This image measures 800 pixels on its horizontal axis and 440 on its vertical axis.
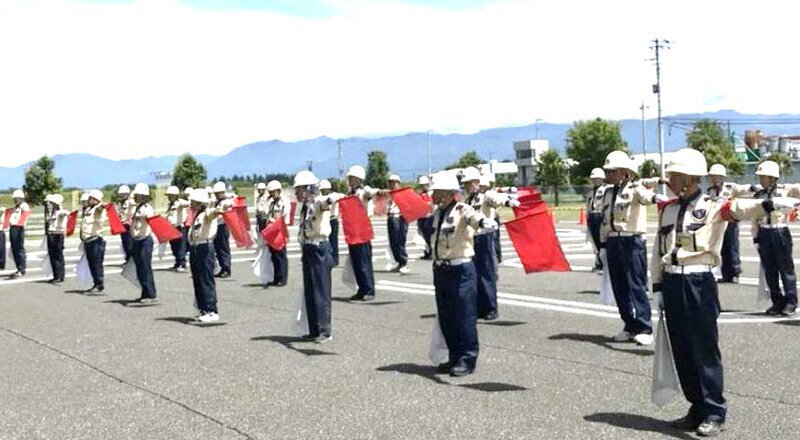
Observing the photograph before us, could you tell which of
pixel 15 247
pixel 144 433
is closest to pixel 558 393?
pixel 144 433

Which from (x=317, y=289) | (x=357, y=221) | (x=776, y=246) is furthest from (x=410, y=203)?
(x=776, y=246)

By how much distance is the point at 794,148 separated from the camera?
110375mm

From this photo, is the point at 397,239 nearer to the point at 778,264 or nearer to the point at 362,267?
the point at 362,267

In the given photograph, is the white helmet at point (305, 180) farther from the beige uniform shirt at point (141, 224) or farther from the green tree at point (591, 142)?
the green tree at point (591, 142)

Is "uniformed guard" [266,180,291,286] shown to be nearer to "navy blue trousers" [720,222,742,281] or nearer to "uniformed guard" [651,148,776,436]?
"navy blue trousers" [720,222,742,281]

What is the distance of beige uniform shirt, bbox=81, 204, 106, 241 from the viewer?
18.2m

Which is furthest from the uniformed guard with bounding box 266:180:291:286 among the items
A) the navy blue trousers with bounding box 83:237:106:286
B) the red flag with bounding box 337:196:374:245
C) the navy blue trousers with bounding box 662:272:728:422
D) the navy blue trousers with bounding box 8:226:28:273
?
the navy blue trousers with bounding box 662:272:728:422

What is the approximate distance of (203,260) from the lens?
13.6 meters

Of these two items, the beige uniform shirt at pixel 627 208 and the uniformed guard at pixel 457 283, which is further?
the beige uniform shirt at pixel 627 208

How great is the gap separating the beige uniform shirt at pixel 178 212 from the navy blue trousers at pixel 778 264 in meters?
14.4

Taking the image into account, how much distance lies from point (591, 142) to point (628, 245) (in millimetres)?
76973

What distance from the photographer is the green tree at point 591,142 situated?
280 feet

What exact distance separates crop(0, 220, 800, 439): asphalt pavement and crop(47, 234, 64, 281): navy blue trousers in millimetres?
4890

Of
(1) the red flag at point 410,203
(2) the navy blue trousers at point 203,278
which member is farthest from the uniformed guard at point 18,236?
(1) the red flag at point 410,203
